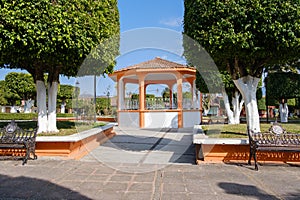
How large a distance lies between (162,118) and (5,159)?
27.7 feet

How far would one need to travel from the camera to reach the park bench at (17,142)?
175 inches

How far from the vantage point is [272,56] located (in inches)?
182

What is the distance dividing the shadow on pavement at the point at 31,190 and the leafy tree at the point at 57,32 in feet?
7.51

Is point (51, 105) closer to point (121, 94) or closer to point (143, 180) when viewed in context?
point (143, 180)

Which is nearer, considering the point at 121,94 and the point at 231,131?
the point at 231,131

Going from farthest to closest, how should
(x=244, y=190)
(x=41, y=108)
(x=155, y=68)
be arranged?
(x=155, y=68)
(x=41, y=108)
(x=244, y=190)

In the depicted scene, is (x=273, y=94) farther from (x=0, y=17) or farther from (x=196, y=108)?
(x=0, y=17)

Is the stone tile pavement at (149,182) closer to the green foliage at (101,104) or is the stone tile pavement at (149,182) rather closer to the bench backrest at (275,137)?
the bench backrest at (275,137)

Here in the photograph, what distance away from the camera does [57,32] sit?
13.3ft

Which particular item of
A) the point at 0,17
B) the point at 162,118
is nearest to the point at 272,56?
the point at 0,17

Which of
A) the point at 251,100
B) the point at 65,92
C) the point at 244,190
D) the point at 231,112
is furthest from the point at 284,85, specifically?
the point at 65,92

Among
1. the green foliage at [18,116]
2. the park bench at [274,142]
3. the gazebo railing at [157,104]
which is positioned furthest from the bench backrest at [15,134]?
the green foliage at [18,116]

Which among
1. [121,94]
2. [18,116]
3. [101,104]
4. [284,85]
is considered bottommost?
[18,116]

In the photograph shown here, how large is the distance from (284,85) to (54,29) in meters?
11.7
